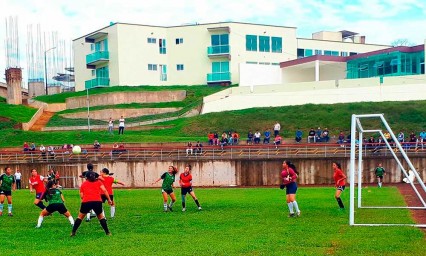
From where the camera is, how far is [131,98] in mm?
68500

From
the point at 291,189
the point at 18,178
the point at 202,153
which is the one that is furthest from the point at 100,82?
the point at 291,189

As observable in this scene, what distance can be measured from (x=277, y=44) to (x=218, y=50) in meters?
8.26

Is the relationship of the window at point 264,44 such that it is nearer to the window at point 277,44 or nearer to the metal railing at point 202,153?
the window at point 277,44

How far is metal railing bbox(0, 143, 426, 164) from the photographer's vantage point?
43156 millimetres

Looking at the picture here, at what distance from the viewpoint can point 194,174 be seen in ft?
144

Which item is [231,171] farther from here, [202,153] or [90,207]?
[90,207]

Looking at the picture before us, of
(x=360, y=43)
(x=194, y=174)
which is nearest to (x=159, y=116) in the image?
(x=194, y=174)

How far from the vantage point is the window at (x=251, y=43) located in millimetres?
76438

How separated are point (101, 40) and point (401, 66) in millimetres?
38646

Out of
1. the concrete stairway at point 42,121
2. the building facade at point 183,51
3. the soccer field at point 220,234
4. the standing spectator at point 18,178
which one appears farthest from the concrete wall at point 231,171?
the building facade at point 183,51

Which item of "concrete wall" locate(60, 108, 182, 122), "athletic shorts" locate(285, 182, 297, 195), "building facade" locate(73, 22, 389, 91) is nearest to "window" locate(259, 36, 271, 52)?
"building facade" locate(73, 22, 389, 91)

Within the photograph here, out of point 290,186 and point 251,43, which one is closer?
point 290,186

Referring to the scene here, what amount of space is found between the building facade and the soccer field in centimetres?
5265

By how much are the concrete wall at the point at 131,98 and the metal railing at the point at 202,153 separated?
23.3m
